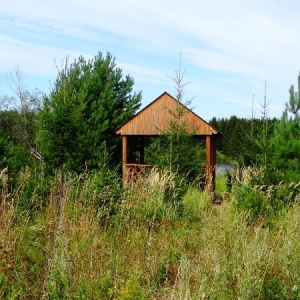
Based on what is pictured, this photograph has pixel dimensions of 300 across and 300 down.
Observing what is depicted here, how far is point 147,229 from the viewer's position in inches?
256

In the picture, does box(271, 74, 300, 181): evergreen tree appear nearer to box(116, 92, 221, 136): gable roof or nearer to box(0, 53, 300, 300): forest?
box(0, 53, 300, 300): forest

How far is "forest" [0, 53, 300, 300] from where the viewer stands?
4.29 m

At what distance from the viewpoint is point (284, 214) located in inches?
311

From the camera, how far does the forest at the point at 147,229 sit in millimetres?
4285

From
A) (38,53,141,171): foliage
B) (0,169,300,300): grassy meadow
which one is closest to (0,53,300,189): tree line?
(38,53,141,171): foliage

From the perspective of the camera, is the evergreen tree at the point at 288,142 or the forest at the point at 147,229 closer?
the forest at the point at 147,229

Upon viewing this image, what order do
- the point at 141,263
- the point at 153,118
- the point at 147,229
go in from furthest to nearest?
the point at 153,118, the point at 147,229, the point at 141,263

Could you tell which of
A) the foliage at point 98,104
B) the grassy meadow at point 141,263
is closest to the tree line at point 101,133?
the foliage at point 98,104

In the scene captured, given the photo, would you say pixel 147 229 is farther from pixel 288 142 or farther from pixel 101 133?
pixel 101 133

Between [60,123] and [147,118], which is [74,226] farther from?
[147,118]

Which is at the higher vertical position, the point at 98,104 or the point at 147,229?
the point at 98,104

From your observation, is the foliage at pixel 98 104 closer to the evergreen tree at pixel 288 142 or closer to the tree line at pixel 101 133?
the tree line at pixel 101 133

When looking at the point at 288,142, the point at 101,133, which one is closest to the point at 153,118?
the point at 101,133

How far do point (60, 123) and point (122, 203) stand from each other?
2835 millimetres
